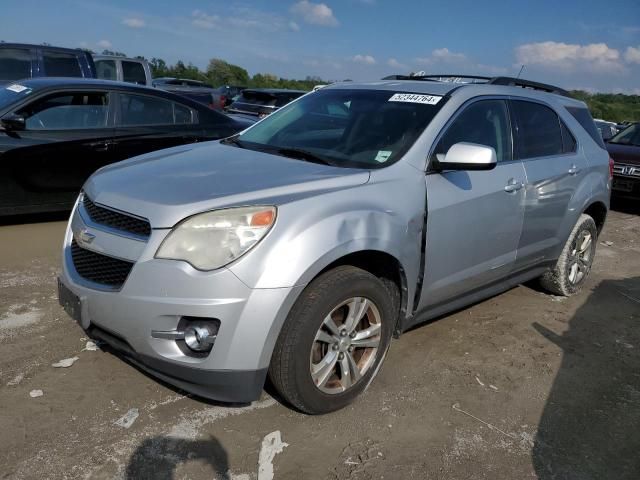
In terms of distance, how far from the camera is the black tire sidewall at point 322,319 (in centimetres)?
262

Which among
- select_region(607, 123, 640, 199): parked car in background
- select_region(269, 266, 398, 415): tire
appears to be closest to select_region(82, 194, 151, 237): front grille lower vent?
select_region(269, 266, 398, 415): tire

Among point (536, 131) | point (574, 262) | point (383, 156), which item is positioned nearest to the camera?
point (383, 156)

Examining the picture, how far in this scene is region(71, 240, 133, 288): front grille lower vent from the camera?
8.48ft

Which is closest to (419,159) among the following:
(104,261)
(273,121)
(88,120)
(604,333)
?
(273,121)

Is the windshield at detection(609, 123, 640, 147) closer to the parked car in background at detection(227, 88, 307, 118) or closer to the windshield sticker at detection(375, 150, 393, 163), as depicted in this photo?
the parked car in background at detection(227, 88, 307, 118)

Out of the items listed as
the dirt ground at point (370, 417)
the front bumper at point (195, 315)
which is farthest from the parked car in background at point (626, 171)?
the front bumper at point (195, 315)

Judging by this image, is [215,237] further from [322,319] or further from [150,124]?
[150,124]

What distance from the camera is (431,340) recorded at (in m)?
3.98

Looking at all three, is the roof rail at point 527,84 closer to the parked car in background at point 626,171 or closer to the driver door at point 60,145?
the driver door at point 60,145

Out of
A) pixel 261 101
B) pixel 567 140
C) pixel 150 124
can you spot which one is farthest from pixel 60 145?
pixel 261 101

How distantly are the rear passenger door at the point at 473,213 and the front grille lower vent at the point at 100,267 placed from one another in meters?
1.62

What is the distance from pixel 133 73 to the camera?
13164mm

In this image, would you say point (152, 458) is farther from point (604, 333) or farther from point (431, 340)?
point (604, 333)

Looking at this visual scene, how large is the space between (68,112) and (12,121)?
59 cm
